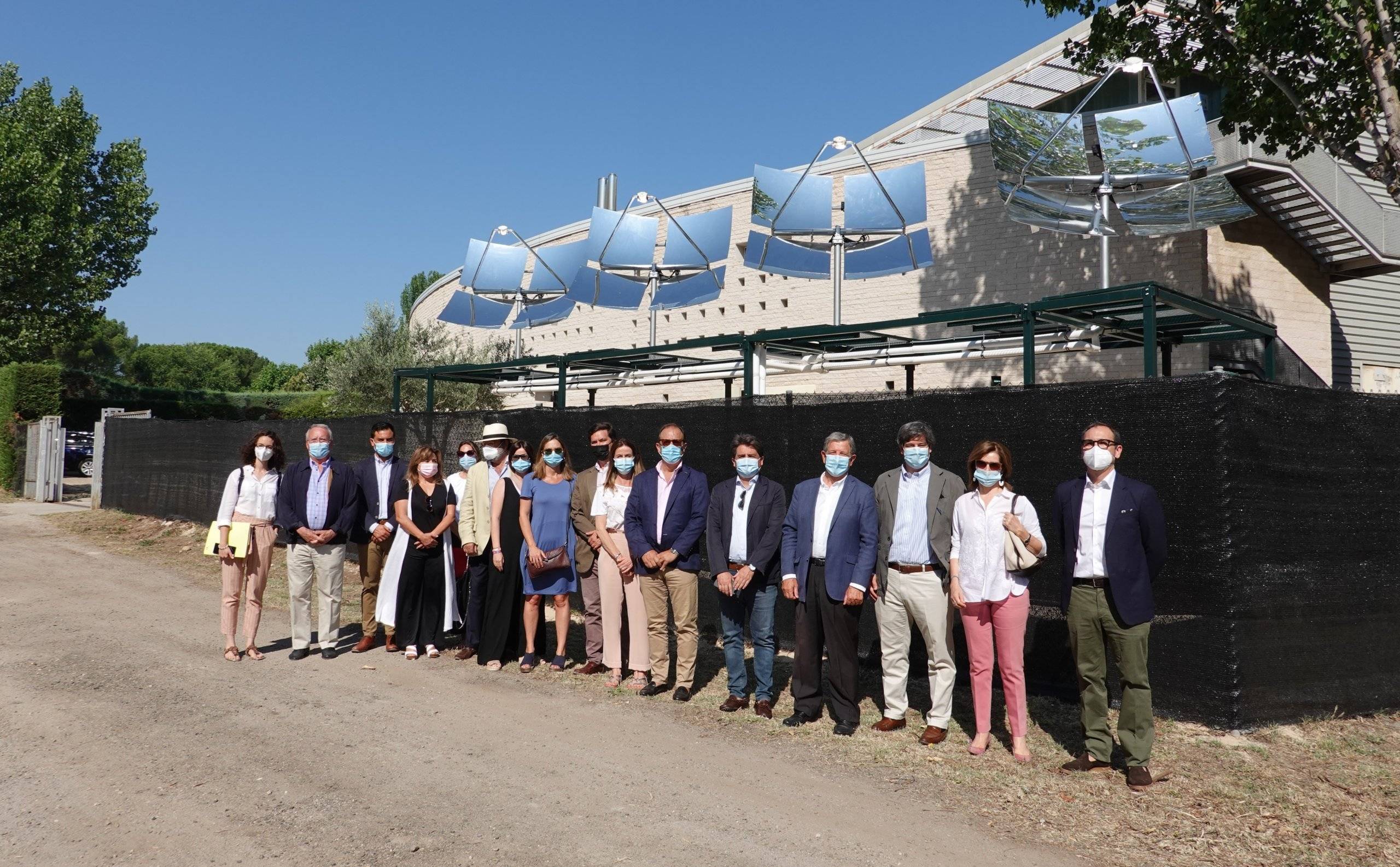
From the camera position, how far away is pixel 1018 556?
229 inches

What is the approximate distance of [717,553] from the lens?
7.13 metres

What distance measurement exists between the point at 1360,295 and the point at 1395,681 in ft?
50.4

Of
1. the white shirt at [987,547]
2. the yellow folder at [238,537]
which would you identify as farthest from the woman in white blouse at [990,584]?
the yellow folder at [238,537]

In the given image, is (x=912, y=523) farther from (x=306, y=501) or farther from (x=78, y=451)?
(x=78, y=451)

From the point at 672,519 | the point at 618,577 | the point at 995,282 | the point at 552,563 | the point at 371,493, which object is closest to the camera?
the point at 672,519

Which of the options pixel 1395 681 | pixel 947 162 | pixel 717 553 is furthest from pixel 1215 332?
pixel 947 162

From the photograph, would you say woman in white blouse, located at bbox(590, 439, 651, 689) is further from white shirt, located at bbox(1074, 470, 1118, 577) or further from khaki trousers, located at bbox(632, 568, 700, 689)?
white shirt, located at bbox(1074, 470, 1118, 577)

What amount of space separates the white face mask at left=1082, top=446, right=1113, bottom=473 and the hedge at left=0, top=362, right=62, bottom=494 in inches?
1105

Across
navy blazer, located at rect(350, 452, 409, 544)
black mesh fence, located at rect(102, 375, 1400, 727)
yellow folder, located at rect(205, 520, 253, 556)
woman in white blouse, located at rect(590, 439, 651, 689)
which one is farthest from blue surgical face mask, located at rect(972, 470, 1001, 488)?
yellow folder, located at rect(205, 520, 253, 556)

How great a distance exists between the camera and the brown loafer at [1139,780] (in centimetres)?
537

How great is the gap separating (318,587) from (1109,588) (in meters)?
6.14

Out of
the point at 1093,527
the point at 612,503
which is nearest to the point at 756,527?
the point at 612,503

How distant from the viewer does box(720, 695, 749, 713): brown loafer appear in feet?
23.0

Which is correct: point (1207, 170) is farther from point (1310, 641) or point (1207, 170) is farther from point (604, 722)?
point (604, 722)
